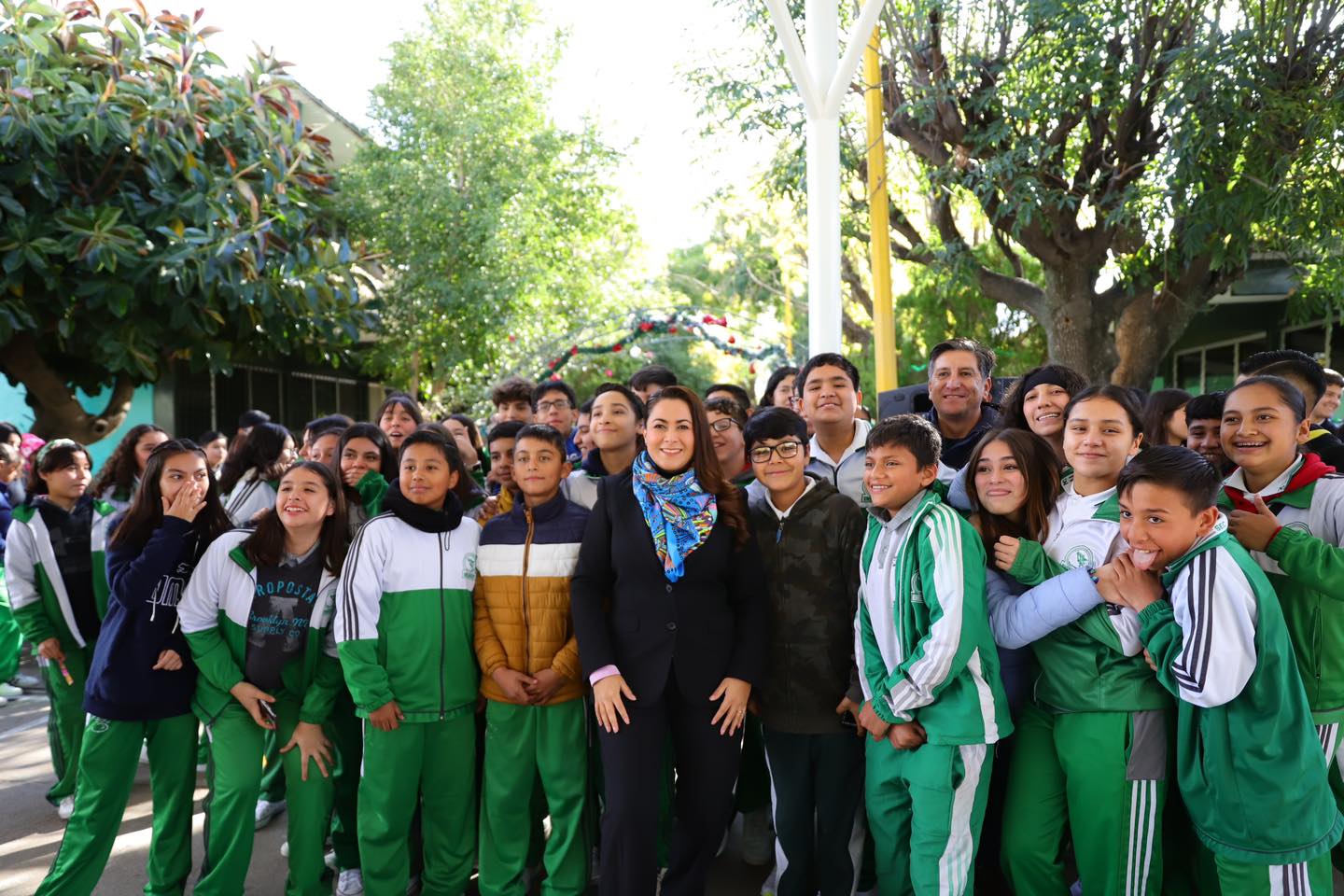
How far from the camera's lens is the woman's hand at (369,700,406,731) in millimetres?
3125

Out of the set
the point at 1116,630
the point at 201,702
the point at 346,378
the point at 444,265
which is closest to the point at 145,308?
the point at 201,702

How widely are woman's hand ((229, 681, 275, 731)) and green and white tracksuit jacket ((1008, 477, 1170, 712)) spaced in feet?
8.22

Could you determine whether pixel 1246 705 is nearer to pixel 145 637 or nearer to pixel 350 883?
pixel 350 883

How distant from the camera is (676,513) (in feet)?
9.98

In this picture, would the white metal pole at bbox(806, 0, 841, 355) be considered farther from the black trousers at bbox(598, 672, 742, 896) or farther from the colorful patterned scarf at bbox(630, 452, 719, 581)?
the black trousers at bbox(598, 672, 742, 896)

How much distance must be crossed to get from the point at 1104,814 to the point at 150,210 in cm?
748

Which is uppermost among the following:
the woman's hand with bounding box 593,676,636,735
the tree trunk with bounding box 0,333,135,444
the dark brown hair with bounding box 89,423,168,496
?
the tree trunk with bounding box 0,333,135,444

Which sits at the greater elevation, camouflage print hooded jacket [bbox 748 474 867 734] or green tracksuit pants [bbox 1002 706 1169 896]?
camouflage print hooded jacket [bbox 748 474 867 734]

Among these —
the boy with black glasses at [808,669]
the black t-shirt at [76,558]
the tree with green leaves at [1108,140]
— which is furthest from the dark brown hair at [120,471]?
the tree with green leaves at [1108,140]

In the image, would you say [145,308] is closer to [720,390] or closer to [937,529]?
[720,390]

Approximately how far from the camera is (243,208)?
24.8ft

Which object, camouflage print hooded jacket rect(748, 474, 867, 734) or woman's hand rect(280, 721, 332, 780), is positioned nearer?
camouflage print hooded jacket rect(748, 474, 867, 734)

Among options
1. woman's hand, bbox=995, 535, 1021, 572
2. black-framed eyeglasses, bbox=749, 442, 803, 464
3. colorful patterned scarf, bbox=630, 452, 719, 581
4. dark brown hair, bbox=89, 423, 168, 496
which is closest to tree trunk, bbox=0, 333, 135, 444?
dark brown hair, bbox=89, 423, 168, 496

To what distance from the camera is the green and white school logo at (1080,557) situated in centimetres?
280
